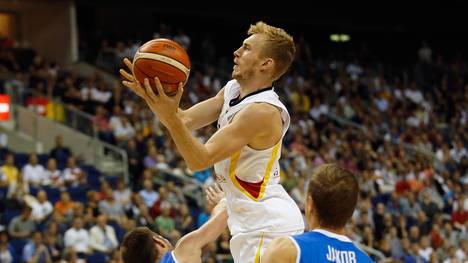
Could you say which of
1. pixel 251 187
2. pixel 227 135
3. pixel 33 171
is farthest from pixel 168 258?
pixel 33 171

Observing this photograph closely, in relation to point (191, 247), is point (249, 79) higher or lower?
higher

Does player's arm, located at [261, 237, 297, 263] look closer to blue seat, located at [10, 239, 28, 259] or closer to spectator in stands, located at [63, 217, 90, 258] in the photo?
spectator in stands, located at [63, 217, 90, 258]

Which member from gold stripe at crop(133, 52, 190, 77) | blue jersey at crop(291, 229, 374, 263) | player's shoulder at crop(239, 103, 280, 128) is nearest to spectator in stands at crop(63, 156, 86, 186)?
player's shoulder at crop(239, 103, 280, 128)

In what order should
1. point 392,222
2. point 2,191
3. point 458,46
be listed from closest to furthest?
point 2,191
point 392,222
point 458,46

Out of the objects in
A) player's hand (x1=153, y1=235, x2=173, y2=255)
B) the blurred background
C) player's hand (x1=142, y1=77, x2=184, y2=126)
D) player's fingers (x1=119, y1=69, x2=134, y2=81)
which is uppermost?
player's fingers (x1=119, y1=69, x2=134, y2=81)

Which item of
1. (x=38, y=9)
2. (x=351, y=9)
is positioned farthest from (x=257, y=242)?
(x=351, y=9)

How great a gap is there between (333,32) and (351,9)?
1297 mm

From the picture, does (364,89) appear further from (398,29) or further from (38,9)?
(38,9)

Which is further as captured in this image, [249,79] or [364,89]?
[364,89]

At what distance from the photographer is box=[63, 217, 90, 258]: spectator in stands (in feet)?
36.8

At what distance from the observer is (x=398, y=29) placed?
88.3 ft

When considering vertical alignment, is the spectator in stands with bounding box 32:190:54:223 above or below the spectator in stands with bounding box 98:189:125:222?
above

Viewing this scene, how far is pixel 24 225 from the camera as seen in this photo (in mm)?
11492

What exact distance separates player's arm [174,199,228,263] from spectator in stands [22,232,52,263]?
238 inches
